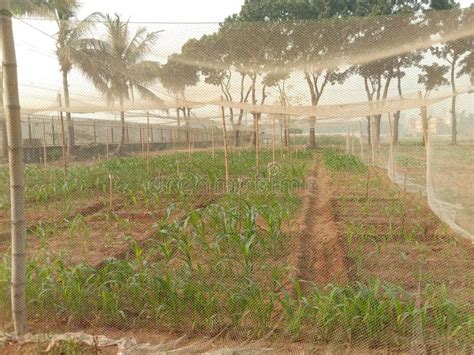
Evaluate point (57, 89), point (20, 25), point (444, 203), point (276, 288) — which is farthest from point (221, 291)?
point (57, 89)

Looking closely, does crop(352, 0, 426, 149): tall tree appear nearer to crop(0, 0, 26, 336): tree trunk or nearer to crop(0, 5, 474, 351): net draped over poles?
crop(0, 5, 474, 351): net draped over poles

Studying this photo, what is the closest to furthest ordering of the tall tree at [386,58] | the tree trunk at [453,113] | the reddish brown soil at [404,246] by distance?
the reddish brown soil at [404,246] < the tall tree at [386,58] < the tree trunk at [453,113]

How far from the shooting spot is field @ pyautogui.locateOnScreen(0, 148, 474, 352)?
8.12ft

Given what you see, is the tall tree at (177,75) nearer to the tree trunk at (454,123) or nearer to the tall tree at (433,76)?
the tall tree at (433,76)

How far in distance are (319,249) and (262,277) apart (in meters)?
1.00

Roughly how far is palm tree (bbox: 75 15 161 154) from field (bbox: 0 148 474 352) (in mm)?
1688

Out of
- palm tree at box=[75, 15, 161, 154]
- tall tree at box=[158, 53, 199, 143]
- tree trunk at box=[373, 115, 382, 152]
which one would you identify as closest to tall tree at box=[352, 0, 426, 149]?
tall tree at box=[158, 53, 199, 143]

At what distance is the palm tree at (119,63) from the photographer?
4195 mm

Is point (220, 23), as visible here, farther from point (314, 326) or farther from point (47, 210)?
point (47, 210)

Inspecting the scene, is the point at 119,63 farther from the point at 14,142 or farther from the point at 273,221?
the point at 14,142

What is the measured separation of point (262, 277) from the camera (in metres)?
3.46

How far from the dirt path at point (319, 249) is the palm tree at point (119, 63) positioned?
2.48 m

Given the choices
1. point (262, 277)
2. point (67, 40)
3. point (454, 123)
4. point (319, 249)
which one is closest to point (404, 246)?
point (319, 249)

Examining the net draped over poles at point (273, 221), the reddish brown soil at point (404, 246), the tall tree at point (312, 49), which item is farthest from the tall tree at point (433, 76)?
the reddish brown soil at point (404, 246)
